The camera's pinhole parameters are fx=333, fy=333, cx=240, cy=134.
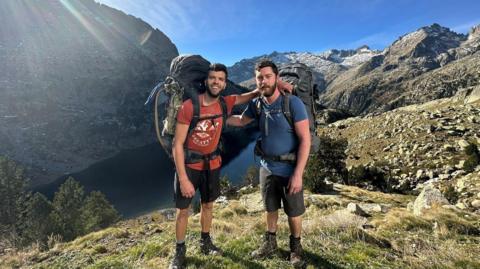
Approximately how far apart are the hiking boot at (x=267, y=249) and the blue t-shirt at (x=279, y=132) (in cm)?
167

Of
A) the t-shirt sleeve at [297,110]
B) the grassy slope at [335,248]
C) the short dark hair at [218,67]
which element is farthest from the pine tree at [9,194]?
the t-shirt sleeve at [297,110]

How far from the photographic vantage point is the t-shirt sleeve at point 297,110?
618 centimetres

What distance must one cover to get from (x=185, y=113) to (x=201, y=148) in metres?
0.92

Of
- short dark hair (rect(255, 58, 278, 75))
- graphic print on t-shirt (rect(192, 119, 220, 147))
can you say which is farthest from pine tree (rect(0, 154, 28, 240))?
short dark hair (rect(255, 58, 278, 75))

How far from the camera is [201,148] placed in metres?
6.93

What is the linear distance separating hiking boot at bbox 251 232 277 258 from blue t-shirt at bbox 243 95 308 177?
1.67 m

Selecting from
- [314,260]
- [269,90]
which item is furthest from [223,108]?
[314,260]

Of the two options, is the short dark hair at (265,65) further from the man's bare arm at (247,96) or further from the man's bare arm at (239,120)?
the man's bare arm at (239,120)

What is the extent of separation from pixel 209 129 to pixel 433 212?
849 cm

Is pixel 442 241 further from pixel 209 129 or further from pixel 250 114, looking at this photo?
pixel 209 129

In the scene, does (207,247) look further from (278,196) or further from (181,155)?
(181,155)

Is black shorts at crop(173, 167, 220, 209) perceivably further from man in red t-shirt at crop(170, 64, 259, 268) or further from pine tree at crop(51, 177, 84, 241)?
pine tree at crop(51, 177, 84, 241)

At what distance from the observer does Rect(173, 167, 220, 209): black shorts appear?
6867mm

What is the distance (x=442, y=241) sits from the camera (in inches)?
314
